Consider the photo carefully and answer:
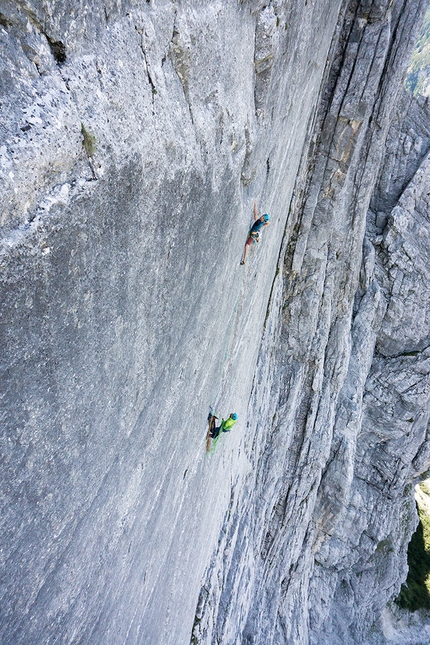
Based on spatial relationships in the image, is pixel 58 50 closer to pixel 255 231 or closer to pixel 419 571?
pixel 255 231

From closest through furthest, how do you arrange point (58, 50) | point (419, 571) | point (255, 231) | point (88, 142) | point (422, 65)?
1. point (58, 50)
2. point (88, 142)
3. point (255, 231)
4. point (419, 571)
5. point (422, 65)

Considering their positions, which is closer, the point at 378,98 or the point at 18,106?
the point at 18,106

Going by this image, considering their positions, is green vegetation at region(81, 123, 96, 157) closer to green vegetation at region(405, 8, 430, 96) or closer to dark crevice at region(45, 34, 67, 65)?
dark crevice at region(45, 34, 67, 65)

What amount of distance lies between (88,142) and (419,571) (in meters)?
34.6

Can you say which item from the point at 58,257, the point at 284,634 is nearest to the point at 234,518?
the point at 284,634

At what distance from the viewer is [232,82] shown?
434cm

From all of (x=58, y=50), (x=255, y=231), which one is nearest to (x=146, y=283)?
(x=58, y=50)

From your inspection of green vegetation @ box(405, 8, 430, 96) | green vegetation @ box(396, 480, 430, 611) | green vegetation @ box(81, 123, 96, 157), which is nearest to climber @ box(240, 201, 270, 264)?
green vegetation @ box(81, 123, 96, 157)

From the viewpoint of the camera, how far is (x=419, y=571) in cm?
2855

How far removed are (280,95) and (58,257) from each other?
561 cm

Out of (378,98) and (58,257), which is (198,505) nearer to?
(58,257)

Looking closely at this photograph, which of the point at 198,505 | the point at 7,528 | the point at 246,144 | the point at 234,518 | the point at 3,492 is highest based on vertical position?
the point at 246,144

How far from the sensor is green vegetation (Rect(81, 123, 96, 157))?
231 cm

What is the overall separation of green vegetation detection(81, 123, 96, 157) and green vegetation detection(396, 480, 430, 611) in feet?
100
